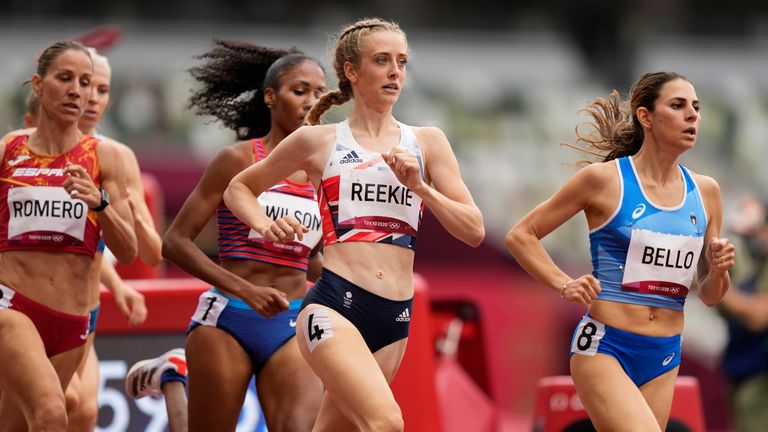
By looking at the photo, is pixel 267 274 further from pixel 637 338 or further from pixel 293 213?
pixel 637 338

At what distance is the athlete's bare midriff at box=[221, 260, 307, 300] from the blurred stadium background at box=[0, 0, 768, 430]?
83.4 inches

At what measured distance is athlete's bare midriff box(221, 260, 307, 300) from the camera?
6414 millimetres

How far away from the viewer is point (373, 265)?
554 cm

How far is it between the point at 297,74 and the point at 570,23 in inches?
733

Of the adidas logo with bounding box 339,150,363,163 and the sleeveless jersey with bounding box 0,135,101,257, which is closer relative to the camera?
the adidas logo with bounding box 339,150,363,163

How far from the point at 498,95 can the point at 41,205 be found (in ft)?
47.2

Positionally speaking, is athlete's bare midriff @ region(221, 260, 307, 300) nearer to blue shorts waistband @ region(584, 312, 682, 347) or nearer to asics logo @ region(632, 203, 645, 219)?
blue shorts waistband @ region(584, 312, 682, 347)

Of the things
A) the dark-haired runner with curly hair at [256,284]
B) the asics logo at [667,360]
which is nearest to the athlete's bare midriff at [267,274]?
the dark-haired runner with curly hair at [256,284]

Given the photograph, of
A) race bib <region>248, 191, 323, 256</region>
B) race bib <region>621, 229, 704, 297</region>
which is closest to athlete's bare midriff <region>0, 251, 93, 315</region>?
race bib <region>248, 191, 323, 256</region>

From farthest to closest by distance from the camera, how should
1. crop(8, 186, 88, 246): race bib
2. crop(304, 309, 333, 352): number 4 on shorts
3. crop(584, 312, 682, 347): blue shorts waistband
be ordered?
crop(8, 186, 88, 246): race bib, crop(584, 312, 682, 347): blue shorts waistband, crop(304, 309, 333, 352): number 4 on shorts

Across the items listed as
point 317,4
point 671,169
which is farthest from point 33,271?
point 317,4

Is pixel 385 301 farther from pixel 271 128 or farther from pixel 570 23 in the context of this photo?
pixel 570 23

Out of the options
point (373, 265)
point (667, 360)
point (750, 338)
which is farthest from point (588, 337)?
point (750, 338)

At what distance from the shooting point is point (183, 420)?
6.84 meters
